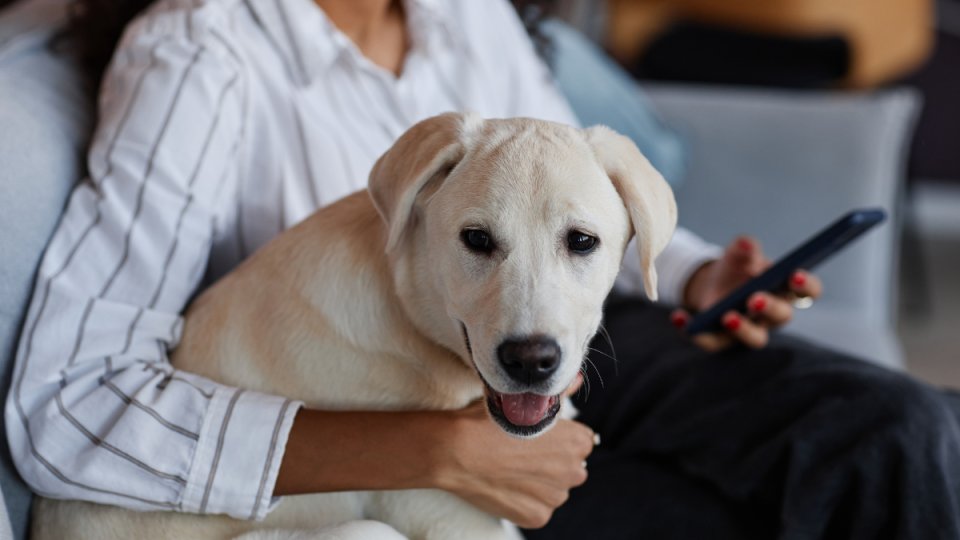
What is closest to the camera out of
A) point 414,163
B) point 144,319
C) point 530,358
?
point 530,358

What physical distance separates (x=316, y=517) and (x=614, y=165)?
2.15 feet

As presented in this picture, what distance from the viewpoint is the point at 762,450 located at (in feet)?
3.94

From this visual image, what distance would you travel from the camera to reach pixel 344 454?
94 cm

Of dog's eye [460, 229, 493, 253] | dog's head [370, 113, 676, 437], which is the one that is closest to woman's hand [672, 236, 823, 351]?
dog's head [370, 113, 676, 437]

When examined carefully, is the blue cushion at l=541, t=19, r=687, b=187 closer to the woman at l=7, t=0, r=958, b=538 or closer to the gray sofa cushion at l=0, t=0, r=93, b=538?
the woman at l=7, t=0, r=958, b=538

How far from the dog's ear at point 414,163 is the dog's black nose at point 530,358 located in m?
0.22

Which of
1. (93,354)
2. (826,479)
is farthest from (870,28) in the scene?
(93,354)

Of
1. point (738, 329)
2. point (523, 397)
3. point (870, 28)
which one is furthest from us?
point (870, 28)

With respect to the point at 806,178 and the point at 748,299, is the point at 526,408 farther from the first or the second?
the point at 806,178

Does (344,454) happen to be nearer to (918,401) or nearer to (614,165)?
(614,165)

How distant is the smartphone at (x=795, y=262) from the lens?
1.19 m

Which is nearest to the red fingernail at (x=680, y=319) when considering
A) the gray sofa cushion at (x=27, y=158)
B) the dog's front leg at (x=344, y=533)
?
the dog's front leg at (x=344, y=533)

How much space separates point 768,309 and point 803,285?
80 mm

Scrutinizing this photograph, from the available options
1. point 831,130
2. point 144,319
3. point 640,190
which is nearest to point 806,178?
point 831,130
